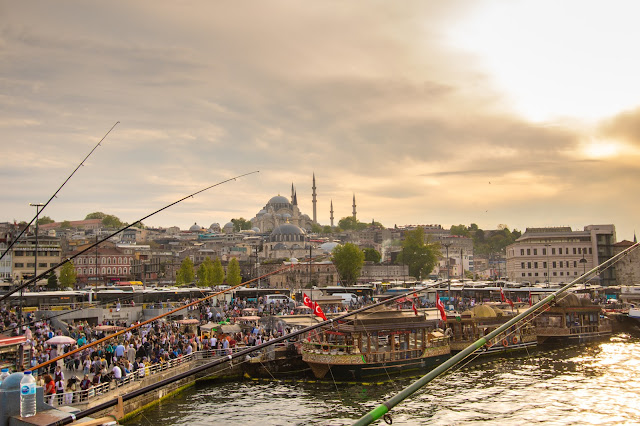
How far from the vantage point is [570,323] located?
3303 cm

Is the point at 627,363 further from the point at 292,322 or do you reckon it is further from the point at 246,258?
the point at 246,258

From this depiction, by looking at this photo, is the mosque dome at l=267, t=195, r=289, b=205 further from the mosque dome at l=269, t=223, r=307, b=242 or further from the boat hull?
the boat hull

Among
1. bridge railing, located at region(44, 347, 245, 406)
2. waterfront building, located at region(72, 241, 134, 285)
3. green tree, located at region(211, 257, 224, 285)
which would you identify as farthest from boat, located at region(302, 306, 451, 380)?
waterfront building, located at region(72, 241, 134, 285)

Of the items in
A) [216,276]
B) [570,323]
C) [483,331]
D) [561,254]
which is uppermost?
[561,254]

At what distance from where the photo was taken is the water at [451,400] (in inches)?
682

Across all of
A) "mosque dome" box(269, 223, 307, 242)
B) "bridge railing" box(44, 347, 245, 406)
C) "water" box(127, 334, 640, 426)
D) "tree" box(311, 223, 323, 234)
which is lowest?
"water" box(127, 334, 640, 426)

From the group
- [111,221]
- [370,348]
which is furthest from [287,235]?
[370,348]

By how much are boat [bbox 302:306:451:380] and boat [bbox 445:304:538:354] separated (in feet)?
11.0

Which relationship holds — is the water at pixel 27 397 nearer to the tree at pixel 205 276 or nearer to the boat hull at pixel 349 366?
the boat hull at pixel 349 366

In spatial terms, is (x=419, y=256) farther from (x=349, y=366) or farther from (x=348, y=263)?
(x=349, y=366)

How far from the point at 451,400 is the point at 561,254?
58.8 metres

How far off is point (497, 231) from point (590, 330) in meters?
157

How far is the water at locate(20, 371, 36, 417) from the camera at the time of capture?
7480 mm

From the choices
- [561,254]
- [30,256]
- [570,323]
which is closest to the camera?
[570,323]
